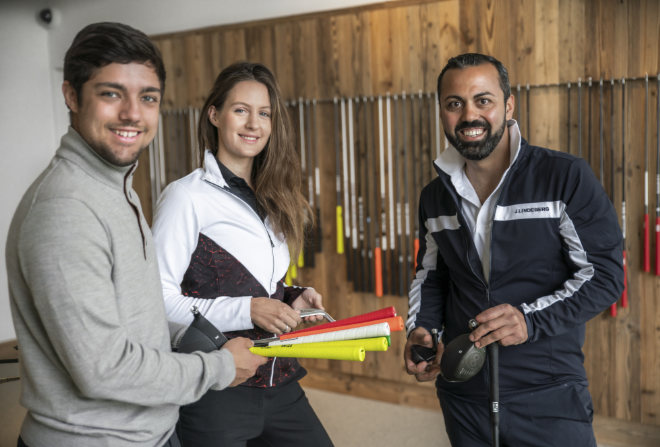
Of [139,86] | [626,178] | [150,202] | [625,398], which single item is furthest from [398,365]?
[139,86]

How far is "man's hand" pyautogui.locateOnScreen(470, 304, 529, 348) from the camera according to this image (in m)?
1.68

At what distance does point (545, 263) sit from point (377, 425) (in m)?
2.40

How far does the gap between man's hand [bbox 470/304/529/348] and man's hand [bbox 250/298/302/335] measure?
0.50m

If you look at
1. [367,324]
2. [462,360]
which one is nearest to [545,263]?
[462,360]

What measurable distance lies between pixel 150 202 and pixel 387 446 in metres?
2.79

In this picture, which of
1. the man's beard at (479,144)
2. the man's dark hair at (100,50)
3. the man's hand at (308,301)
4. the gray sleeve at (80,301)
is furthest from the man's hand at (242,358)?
the man's beard at (479,144)

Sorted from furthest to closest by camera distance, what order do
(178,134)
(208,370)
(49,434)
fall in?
(178,134) → (208,370) → (49,434)

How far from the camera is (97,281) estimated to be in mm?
1159

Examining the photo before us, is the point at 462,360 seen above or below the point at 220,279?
below

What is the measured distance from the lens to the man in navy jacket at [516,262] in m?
1.73

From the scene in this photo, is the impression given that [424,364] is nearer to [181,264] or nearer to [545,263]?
[545,263]

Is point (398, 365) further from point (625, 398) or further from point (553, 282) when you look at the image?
point (553, 282)

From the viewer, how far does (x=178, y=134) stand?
488 cm

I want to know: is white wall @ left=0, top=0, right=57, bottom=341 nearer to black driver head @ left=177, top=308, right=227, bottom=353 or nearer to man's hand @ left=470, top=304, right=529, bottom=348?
black driver head @ left=177, top=308, right=227, bottom=353
